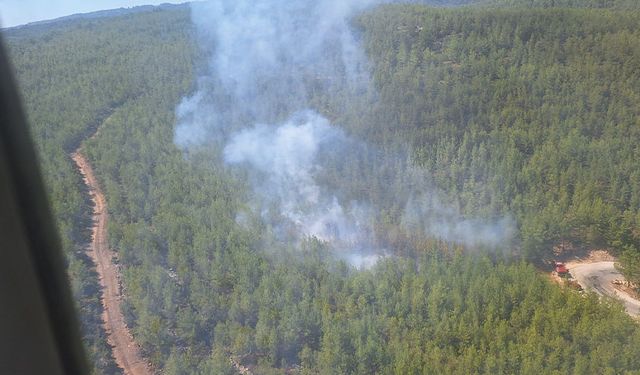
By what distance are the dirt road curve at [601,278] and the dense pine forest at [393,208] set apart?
0.37m

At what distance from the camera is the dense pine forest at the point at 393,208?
5629 millimetres

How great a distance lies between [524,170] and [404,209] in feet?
Answer: 9.10

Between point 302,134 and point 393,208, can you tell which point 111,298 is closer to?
point 393,208

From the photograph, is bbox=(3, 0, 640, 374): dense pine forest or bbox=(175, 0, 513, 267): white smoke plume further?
bbox=(175, 0, 513, 267): white smoke plume

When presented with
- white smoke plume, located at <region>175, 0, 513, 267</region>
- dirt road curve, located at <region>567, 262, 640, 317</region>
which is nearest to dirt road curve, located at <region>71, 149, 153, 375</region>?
white smoke plume, located at <region>175, 0, 513, 267</region>

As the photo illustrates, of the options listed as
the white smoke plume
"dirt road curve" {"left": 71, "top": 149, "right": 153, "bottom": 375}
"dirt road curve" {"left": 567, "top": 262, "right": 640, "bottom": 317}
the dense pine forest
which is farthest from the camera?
the white smoke plume

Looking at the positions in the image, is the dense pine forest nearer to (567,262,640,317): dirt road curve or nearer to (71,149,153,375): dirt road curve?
(71,149,153,375): dirt road curve

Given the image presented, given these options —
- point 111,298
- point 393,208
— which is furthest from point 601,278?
point 111,298

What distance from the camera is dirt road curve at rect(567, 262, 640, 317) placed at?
7435 mm

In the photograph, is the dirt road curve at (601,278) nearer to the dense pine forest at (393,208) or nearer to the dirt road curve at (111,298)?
the dense pine forest at (393,208)

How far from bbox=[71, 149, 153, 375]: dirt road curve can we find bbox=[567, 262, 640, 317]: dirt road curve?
6.72m

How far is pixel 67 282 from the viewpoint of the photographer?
1709 millimetres

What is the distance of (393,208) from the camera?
393 inches

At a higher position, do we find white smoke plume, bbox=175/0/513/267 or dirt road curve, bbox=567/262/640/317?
white smoke plume, bbox=175/0/513/267
